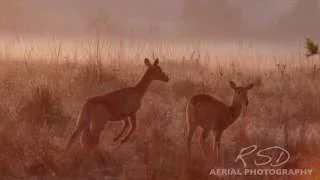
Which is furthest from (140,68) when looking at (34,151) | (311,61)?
(311,61)

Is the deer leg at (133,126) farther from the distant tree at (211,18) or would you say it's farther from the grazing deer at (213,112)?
the distant tree at (211,18)

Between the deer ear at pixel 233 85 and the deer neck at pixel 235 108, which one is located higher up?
the deer ear at pixel 233 85

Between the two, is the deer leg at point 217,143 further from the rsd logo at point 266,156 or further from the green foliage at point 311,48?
the green foliage at point 311,48

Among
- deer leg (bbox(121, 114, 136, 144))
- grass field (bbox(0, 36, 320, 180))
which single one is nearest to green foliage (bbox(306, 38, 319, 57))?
grass field (bbox(0, 36, 320, 180))

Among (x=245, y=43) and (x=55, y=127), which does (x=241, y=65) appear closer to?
(x=245, y=43)

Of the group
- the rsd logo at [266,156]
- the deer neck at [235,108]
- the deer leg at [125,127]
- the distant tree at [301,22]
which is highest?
the distant tree at [301,22]

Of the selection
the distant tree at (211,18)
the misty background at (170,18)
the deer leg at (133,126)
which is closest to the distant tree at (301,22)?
the misty background at (170,18)

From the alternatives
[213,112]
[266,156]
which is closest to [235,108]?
[213,112]

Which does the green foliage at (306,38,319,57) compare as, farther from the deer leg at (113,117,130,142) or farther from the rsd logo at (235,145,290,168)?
the deer leg at (113,117,130,142)
